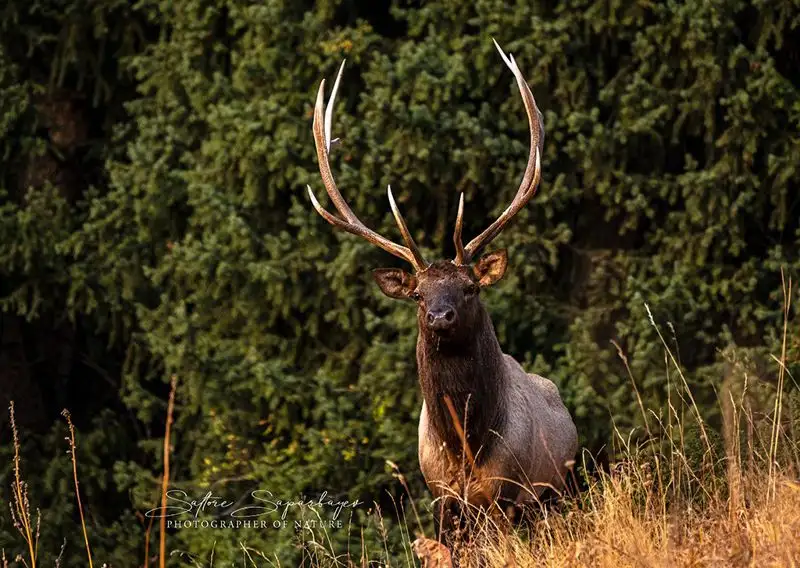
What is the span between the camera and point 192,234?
37.7ft

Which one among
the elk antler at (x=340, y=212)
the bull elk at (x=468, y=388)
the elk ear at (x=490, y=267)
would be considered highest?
the elk antler at (x=340, y=212)

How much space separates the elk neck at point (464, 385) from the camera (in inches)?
250

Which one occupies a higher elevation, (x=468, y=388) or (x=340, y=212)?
(x=340, y=212)

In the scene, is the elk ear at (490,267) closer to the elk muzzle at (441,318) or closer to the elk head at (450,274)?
the elk head at (450,274)

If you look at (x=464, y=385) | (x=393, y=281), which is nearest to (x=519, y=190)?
(x=393, y=281)

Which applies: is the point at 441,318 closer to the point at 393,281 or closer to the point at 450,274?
the point at 450,274

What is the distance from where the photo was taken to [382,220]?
423 inches

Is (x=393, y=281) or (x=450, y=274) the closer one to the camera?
(x=450, y=274)

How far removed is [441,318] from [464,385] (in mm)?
509

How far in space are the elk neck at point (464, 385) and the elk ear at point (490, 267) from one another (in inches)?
9.1

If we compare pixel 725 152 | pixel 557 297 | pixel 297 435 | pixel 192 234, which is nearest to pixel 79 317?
pixel 192 234

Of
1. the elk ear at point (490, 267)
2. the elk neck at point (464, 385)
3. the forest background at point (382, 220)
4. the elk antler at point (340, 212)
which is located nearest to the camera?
the elk neck at point (464, 385)

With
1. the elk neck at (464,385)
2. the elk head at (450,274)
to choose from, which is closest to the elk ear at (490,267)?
the elk head at (450,274)

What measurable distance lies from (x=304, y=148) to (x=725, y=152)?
2974mm
